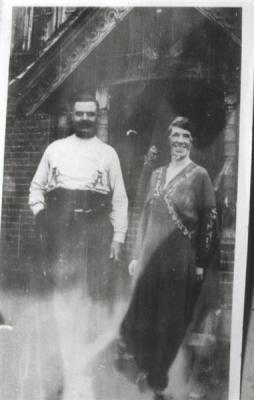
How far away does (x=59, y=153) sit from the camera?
28.7 inches

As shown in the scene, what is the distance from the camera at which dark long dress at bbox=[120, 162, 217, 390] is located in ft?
2.31

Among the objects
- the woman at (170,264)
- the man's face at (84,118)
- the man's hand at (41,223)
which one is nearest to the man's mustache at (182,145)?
the woman at (170,264)

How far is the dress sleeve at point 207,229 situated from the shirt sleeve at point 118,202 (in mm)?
125

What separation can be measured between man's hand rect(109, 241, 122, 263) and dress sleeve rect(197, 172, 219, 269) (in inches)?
5.2

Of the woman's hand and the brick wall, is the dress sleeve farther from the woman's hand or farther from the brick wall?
the brick wall

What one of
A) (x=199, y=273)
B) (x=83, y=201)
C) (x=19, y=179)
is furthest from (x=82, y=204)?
(x=199, y=273)

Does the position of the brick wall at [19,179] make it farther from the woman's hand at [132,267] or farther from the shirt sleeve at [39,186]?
the woman's hand at [132,267]

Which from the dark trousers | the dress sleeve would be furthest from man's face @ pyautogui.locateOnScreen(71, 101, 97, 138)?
the dress sleeve

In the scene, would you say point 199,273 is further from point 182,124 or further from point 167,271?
point 182,124

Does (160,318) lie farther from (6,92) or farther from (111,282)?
(6,92)

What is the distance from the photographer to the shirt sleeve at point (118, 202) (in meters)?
0.71

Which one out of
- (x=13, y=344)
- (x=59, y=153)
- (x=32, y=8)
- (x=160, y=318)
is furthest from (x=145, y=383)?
(x=32, y=8)

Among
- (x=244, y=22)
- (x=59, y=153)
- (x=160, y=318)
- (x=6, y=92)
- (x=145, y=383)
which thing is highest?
(x=244, y=22)

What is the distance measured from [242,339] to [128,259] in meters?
0.23
